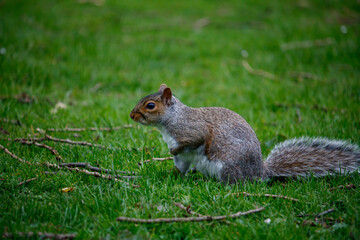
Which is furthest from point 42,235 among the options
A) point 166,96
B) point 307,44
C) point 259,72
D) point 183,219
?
point 307,44

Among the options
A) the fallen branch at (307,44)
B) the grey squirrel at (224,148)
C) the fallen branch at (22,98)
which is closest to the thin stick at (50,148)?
the grey squirrel at (224,148)

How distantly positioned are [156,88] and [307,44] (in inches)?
118

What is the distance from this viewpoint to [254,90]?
14.8ft

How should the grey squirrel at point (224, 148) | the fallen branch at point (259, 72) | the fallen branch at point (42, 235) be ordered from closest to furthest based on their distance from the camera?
the fallen branch at point (42, 235)
the grey squirrel at point (224, 148)
the fallen branch at point (259, 72)

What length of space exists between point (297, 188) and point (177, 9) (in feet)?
23.6

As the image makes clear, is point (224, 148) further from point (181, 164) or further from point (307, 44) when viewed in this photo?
point (307, 44)

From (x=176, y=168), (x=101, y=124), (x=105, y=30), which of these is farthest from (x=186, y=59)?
(x=176, y=168)

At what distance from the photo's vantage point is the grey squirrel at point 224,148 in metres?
2.35

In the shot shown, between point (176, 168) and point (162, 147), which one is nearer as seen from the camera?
point (176, 168)

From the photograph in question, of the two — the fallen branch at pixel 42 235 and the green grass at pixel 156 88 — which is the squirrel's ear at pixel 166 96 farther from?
the fallen branch at pixel 42 235

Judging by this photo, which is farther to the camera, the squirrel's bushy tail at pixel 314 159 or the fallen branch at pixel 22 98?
the fallen branch at pixel 22 98

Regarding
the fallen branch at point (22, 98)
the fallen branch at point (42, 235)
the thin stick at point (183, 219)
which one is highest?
the fallen branch at point (22, 98)

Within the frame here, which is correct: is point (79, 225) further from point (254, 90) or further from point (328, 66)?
point (328, 66)

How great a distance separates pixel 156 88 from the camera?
4500mm
